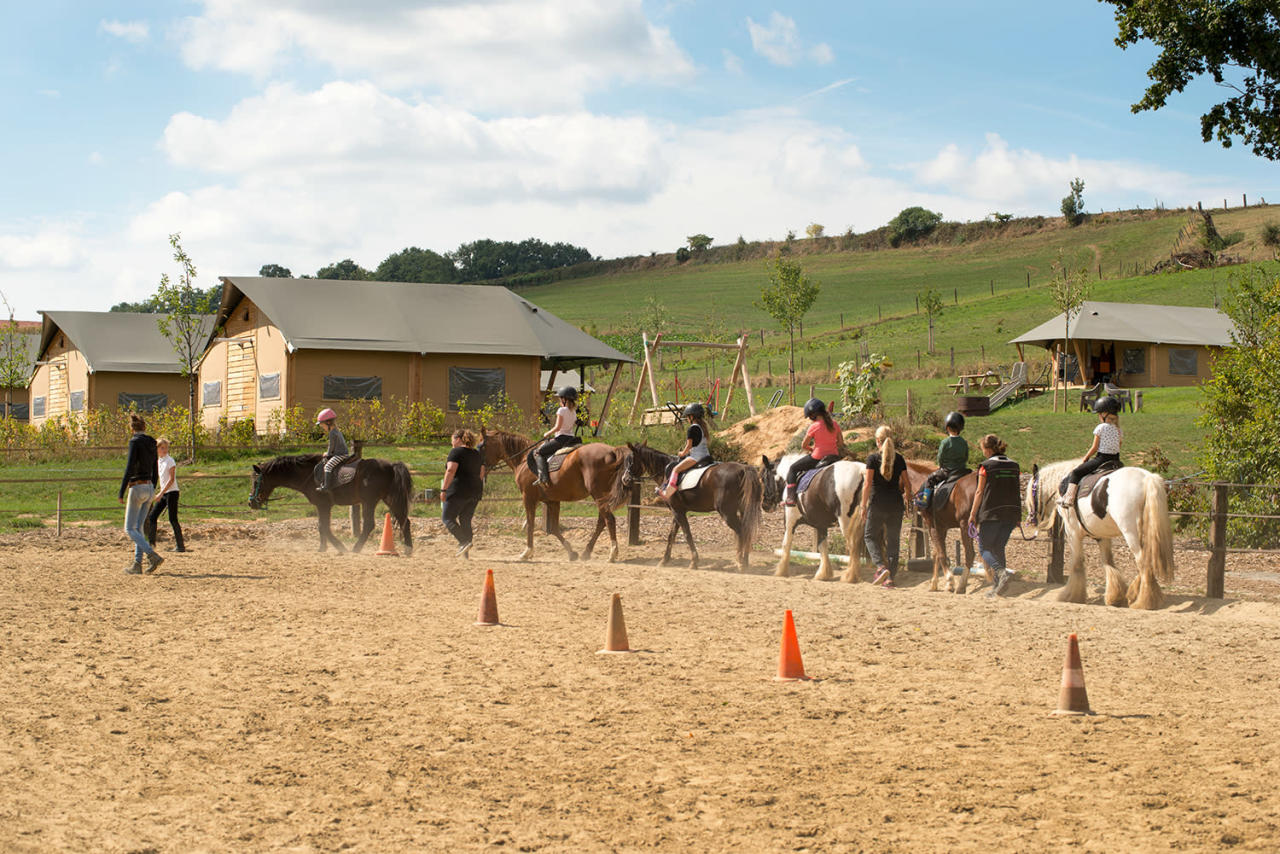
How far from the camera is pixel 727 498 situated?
1501 cm

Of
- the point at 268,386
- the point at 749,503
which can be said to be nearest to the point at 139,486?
the point at 749,503

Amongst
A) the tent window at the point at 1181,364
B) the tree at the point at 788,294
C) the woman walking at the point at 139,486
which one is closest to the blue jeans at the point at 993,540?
the woman walking at the point at 139,486

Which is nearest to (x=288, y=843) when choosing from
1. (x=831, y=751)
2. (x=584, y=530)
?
(x=831, y=751)

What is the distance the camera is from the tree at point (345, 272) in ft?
448

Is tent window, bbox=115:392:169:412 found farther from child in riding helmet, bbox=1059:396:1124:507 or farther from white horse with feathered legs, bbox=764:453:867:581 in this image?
child in riding helmet, bbox=1059:396:1124:507

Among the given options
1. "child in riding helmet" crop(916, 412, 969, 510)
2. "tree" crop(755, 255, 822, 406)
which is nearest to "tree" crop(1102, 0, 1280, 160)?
"child in riding helmet" crop(916, 412, 969, 510)

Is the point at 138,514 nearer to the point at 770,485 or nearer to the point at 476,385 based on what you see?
the point at 770,485

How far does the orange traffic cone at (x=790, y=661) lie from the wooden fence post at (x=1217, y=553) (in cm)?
588

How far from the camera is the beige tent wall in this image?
44.1 metres

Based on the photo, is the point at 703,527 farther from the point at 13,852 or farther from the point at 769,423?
the point at 13,852

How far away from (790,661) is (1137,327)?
43.0 m

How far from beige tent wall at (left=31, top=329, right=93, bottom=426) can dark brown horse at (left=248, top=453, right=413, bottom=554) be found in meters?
29.8

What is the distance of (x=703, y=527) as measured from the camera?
20281 mm

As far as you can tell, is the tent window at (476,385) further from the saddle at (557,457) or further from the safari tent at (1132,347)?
the safari tent at (1132,347)
